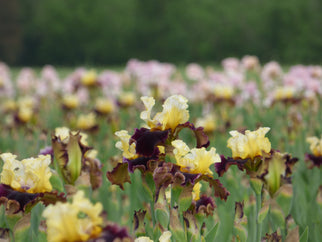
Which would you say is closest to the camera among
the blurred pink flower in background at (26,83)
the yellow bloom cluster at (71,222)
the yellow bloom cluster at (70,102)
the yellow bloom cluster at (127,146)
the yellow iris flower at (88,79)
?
the yellow bloom cluster at (71,222)

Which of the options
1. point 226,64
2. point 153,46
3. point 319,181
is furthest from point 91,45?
point 319,181

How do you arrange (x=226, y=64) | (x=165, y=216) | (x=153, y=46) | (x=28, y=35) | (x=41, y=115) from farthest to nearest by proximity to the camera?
(x=28, y=35)
(x=153, y=46)
(x=226, y=64)
(x=41, y=115)
(x=165, y=216)

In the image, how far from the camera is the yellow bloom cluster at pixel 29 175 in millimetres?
1215

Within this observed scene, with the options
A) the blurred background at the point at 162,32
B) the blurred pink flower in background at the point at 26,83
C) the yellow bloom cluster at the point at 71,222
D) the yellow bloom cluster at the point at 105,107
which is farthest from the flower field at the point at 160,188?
the blurred background at the point at 162,32

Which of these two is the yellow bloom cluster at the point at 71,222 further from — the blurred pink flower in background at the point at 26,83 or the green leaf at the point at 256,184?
the blurred pink flower in background at the point at 26,83

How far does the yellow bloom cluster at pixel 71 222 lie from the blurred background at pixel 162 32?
26.8 meters

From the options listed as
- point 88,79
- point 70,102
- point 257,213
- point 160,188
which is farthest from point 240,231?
point 88,79

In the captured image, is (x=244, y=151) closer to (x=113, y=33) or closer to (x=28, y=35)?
(x=113, y=33)

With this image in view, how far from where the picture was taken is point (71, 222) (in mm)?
850

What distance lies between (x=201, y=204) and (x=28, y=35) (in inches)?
1257

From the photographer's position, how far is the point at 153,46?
28562 millimetres

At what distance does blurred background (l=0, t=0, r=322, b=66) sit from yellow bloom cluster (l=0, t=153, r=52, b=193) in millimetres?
26442

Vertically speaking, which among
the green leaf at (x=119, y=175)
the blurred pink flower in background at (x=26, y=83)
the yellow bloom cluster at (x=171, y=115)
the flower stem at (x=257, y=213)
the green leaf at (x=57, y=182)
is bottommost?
the flower stem at (x=257, y=213)

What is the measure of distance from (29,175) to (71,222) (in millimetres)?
416
